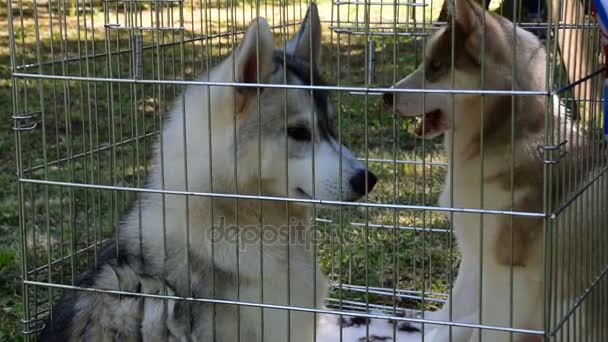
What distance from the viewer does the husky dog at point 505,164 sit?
2.75 metres

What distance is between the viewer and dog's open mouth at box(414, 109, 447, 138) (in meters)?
3.13

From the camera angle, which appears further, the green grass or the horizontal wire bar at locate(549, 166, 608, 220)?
the green grass

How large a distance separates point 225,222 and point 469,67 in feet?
3.38

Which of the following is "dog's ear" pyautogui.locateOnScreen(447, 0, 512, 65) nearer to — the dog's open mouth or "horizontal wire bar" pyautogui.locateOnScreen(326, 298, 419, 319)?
the dog's open mouth

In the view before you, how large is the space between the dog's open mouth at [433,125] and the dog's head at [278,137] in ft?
1.79

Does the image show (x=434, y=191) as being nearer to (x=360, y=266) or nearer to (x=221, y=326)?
(x=360, y=266)

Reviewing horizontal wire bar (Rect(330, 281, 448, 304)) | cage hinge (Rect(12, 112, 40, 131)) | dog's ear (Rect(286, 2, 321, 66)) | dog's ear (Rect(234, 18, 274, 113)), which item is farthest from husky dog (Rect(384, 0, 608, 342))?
cage hinge (Rect(12, 112, 40, 131))

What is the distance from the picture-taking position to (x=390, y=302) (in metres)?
3.88

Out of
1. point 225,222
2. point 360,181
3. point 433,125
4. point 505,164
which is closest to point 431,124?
point 433,125

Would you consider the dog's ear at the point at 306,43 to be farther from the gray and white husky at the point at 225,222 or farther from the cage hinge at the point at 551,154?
the cage hinge at the point at 551,154

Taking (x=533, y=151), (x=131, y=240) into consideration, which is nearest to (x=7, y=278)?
(x=131, y=240)

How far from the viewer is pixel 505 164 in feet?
9.48

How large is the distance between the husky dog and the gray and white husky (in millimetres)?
467

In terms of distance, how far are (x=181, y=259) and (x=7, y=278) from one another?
1817 millimetres
